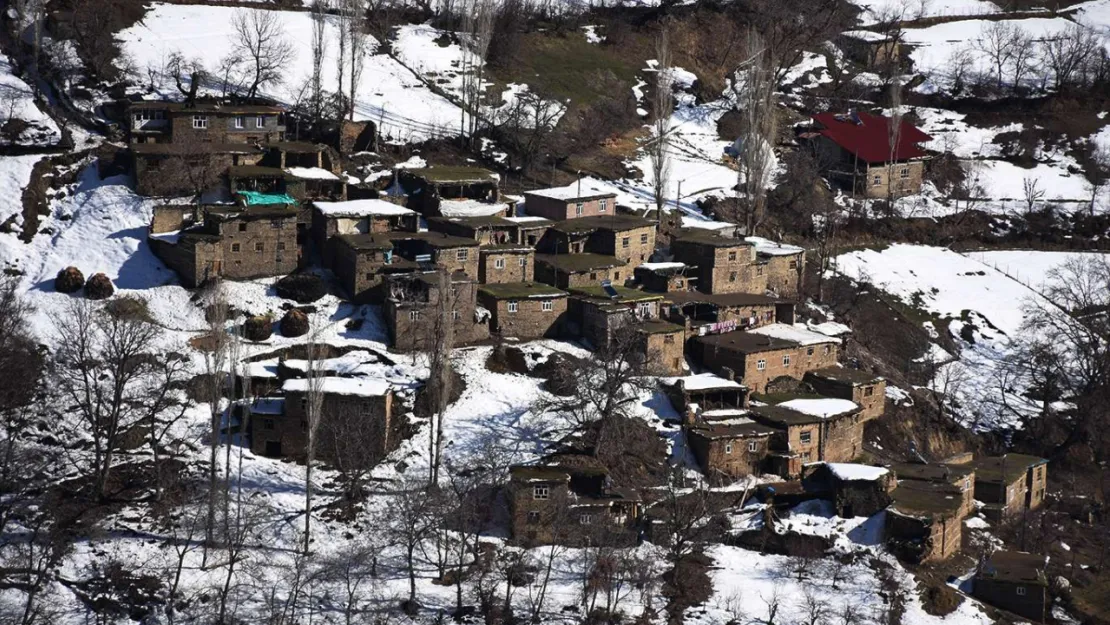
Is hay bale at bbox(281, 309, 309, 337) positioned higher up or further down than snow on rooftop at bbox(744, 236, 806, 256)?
further down

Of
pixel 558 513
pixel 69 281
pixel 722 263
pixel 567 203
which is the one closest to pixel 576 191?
pixel 567 203

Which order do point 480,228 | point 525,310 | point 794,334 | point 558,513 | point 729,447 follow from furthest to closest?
point 480,228 < point 794,334 < point 525,310 < point 729,447 < point 558,513

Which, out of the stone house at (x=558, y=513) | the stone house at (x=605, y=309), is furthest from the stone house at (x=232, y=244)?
the stone house at (x=558, y=513)

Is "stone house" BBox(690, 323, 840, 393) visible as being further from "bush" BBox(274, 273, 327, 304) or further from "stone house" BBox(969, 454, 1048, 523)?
"bush" BBox(274, 273, 327, 304)

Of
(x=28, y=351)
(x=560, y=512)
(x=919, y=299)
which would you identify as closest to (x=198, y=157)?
(x=28, y=351)

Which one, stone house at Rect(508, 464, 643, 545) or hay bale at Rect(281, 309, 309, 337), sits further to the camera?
hay bale at Rect(281, 309, 309, 337)

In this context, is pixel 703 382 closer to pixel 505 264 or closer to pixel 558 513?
pixel 505 264

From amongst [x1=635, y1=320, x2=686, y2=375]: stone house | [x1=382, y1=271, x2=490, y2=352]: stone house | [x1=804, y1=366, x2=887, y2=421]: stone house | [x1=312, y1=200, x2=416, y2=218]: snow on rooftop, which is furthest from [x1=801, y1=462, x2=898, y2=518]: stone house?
[x1=312, y1=200, x2=416, y2=218]: snow on rooftop
